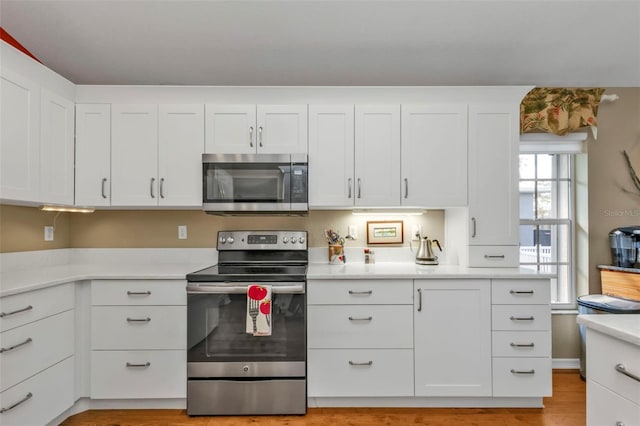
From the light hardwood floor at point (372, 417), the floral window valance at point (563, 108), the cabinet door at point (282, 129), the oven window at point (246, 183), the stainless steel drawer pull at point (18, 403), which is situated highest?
the floral window valance at point (563, 108)

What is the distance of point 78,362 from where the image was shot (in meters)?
2.28

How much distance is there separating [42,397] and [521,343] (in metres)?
2.88

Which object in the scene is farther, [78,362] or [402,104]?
[402,104]

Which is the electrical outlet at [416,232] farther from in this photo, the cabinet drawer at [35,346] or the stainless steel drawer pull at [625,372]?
the cabinet drawer at [35,346]

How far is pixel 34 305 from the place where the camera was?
192 centimetres

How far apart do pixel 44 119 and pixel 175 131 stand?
78 centimetres

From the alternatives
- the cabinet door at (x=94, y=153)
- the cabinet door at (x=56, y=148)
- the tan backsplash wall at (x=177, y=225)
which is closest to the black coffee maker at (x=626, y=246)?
the tan backsplash wall at (x=177, y=225)

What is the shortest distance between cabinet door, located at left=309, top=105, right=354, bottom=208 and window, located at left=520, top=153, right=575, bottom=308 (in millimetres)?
1768

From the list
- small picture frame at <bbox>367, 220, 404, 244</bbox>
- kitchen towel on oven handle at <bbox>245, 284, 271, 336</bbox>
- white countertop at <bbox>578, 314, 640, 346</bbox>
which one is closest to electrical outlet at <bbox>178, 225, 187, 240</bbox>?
kitchen towel on oven handle at <bbox>245, 284, 271, 336</bbox>

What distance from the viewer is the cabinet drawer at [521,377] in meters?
2.31

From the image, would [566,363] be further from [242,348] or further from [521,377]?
[242,348]

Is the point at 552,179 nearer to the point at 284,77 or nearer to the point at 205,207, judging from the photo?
the point at 284,77

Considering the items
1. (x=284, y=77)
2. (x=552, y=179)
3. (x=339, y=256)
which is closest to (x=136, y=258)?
(x=339, y=256)

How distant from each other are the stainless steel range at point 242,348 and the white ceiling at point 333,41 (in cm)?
156
